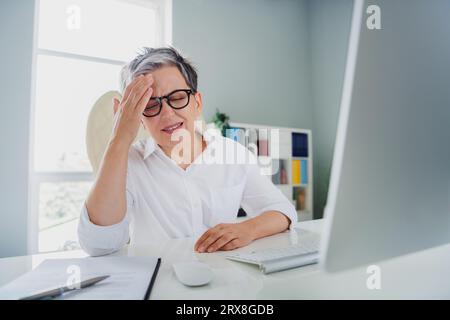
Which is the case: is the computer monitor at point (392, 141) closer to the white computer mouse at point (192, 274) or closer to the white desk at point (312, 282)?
the white desk at point (312, 282)

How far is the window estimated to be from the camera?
2373 millimetres

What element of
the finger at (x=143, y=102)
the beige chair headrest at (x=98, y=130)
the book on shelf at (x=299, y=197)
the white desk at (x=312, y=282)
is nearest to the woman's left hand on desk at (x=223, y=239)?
the white desk at (x=312, y=282)

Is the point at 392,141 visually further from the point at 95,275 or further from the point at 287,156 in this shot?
the point at 287,156

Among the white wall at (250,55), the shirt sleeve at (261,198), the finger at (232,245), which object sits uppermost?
the white wall at (250,55)

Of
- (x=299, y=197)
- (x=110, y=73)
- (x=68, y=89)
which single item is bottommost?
(x=299, y=197)

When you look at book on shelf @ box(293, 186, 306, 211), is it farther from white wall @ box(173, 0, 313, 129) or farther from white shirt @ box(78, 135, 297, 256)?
white shirt @ box(78, 135, 297, 256)

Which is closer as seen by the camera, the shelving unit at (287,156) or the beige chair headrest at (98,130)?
the beige chair headrest at (98,130)

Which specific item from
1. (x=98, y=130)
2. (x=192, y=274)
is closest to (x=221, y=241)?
(x=192, y=274)

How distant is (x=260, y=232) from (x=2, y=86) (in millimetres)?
2322

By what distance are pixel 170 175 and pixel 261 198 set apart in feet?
1.07

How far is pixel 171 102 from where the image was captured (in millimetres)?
904

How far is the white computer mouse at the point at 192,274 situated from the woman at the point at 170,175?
0.74 feet

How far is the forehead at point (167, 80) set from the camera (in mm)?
884

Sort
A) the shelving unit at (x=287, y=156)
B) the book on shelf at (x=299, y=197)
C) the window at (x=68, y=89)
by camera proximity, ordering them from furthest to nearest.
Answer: the book on shelf at (x=299, y=197) → the shelving unit at (x=287, y=156) → the window at (x=68, y=89)
